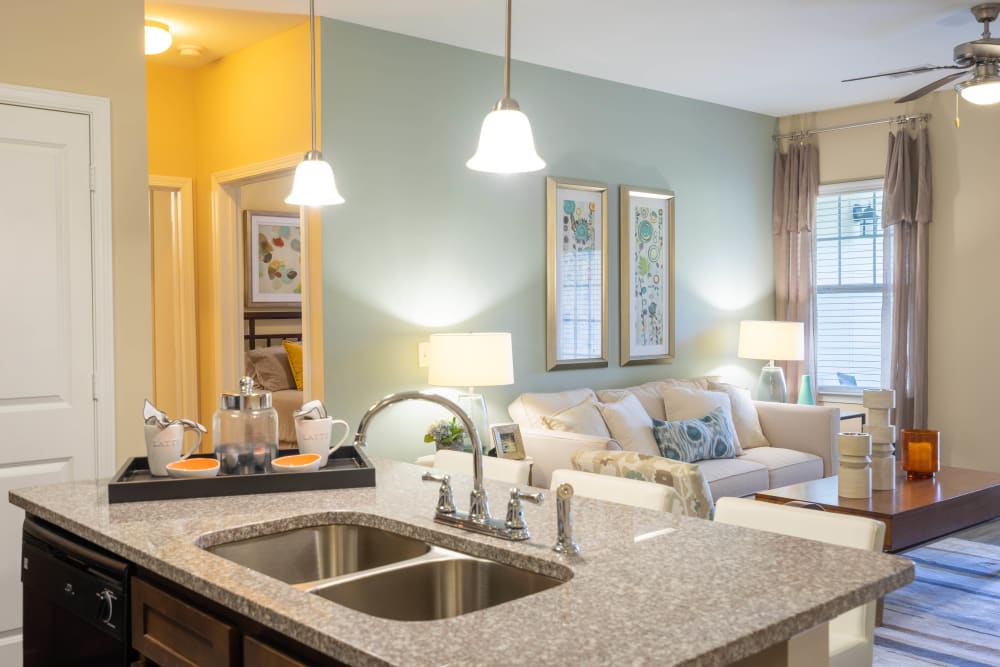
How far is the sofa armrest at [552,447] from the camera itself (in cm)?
439

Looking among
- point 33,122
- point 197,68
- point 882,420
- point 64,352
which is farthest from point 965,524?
point 197,68

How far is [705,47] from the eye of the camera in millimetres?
5016

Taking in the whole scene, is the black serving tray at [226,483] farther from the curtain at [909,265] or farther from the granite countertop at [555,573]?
the curtain at [909,265]

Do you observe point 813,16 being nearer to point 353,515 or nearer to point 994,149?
point 994,149

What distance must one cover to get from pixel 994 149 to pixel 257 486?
214 inches

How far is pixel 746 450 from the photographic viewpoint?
18.8 ft

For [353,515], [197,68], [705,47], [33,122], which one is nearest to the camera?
[353,515]

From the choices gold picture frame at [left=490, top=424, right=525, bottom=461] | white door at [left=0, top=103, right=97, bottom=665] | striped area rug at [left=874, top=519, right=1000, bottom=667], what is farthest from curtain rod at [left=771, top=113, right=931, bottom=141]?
white door at [left=0, top=103, right=97, bottom=665]

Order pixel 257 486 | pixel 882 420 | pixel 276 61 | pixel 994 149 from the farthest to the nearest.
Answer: pixel 994 149 < pixel 276 61 < pixel 882 420 < pixel 257 486

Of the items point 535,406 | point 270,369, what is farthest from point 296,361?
point 535,406

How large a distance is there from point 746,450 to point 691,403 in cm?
50

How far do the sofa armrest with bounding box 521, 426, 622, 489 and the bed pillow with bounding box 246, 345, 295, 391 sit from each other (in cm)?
287

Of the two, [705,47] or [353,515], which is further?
[705,47]

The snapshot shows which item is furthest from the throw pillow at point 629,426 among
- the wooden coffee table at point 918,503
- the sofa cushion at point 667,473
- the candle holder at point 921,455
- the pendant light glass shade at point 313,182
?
the pendant light glass shade at point 313,182
